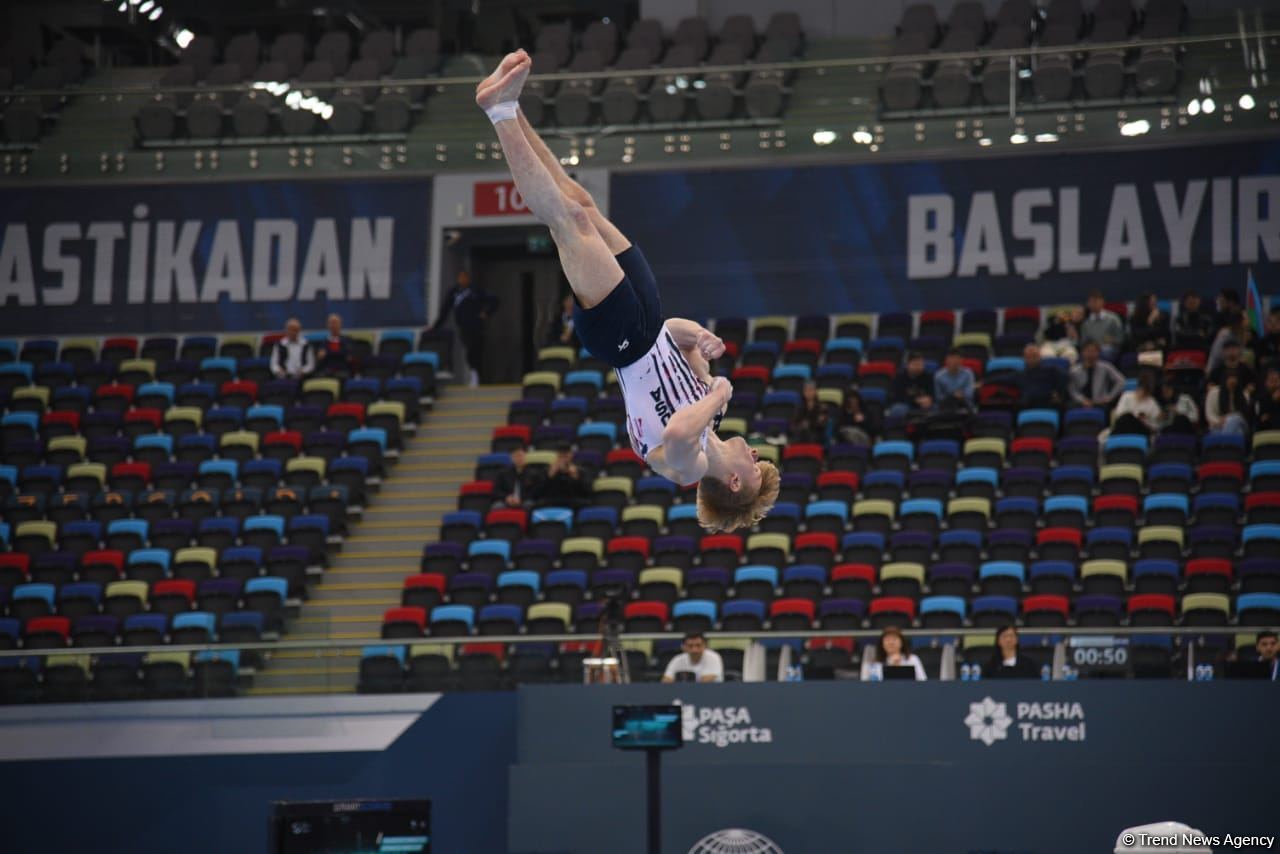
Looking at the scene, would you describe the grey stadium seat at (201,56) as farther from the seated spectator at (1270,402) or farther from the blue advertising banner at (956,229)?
the seated spectator at (1270,402)

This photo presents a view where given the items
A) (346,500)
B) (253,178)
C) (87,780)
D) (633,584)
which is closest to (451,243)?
(253,178)

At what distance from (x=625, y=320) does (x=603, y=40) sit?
2084 cm

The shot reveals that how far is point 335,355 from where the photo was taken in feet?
78.2

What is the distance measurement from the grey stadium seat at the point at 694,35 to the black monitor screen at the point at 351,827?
19.1 meters

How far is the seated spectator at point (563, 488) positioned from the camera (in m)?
19.7

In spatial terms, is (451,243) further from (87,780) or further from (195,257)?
(87,780)

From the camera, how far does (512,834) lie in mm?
14852

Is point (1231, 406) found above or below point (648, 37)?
below

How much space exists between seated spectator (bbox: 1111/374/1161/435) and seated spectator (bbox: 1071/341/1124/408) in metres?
0.57

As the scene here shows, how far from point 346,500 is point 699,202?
7941 millimetres

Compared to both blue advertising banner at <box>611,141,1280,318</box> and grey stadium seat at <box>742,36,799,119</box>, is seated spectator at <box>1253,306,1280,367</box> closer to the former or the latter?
blue advertising banner at <box>611,141,1280,318</box>

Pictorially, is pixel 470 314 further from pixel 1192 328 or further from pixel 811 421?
pixel 1192 328

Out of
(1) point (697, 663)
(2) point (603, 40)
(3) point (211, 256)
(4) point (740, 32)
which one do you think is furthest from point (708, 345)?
(2) point (603, 40)

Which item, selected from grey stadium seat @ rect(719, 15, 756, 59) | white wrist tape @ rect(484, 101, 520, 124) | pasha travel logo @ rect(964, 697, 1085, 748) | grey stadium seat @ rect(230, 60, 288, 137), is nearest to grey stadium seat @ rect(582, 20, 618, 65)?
grey stadium seat @ rect(719, 15, 756, 59)
